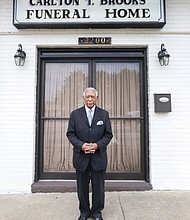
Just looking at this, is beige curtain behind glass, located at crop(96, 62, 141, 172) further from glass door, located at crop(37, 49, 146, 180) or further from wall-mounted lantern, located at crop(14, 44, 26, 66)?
wall-mounted lantern, located at crop(14, 44, 26, 66)

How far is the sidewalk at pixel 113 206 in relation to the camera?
3303 millimetres

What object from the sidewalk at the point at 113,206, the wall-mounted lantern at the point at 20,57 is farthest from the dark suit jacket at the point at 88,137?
the wall-mounted lantern at the point at 20,57

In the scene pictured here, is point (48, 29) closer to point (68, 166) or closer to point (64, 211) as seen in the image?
point (68, 166)

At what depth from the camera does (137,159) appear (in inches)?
181

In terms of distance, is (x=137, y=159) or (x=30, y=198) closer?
(x=30, y=198)

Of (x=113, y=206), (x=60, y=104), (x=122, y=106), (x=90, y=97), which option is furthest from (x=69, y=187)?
(x=90, y=97)

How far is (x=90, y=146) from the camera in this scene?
9.68 feet

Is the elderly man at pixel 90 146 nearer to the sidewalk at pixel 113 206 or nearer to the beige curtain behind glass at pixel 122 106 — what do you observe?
the sidewalk at pixel 113 206

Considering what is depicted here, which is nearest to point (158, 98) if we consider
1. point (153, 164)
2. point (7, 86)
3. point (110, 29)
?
point (153, 164)

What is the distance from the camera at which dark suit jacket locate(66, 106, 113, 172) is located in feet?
9.95

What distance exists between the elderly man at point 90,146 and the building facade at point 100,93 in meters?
1.22

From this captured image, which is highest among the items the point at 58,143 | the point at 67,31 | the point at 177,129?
the point at 67,31

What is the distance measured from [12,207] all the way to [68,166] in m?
1.27

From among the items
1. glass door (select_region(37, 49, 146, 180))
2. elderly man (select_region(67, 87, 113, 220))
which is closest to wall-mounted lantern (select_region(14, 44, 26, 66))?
glass door (select_region(37, 49, 146, 180))
